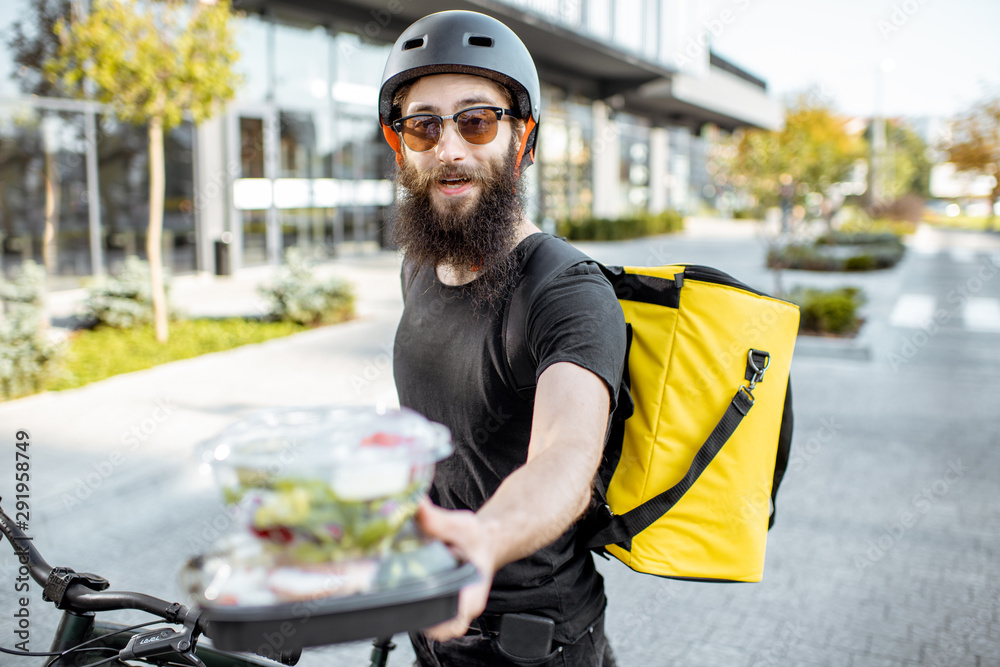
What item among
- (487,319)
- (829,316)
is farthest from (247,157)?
(487,319)

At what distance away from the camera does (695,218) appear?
56688mm

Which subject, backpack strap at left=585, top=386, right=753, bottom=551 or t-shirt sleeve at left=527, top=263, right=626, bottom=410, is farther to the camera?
backpack strap at left=585, top=386, right=753, bottom=551

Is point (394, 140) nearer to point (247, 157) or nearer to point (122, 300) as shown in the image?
point (122, 300)

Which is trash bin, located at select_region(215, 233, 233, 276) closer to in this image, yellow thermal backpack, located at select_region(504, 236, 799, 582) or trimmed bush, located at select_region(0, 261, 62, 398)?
trimmed bush, located at select_region(0, 261, 62, 398)

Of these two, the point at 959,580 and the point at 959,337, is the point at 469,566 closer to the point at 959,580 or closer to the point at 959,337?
the point at 959,580

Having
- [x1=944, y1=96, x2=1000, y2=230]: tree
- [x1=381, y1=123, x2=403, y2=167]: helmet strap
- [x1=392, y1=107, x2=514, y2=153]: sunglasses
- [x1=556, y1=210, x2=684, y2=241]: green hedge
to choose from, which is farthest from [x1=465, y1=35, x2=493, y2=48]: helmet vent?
[x1=556, y1=210, x2=684, y2=241]: green hedge

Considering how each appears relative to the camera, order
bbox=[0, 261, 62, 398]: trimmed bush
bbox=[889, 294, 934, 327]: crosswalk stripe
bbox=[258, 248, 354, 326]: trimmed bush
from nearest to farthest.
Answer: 1. bbox=[0, 261, 62, 398]: trimmed bush
2. bbox=[258, 248, 354, 326]: trimmed bush
3. bbox=[889, 294, 934, 327]: crosswalk stripe

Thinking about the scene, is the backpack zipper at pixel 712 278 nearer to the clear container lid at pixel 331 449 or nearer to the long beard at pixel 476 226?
the long beard at pixel 476 226

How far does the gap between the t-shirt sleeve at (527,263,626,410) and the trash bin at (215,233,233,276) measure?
16492mm

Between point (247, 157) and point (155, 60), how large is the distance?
861 cm

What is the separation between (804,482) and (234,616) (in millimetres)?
5739

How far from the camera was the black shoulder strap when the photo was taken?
4.74 ft

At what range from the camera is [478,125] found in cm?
164

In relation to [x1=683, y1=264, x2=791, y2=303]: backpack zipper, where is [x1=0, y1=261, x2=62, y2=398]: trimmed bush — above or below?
below
